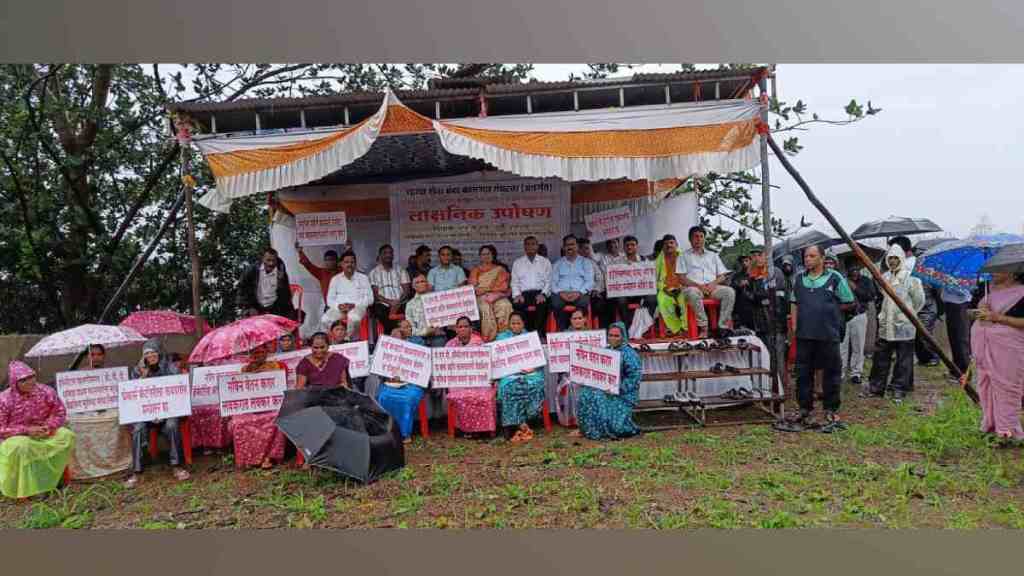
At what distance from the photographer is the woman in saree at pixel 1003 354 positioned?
530 centimetres

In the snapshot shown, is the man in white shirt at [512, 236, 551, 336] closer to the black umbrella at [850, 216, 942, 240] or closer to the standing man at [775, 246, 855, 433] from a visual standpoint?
the standing man at [775, 246, 855, 433]

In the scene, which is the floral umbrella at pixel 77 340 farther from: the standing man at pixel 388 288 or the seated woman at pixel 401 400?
the standing man at pixel 388 288

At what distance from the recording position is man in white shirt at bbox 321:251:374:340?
708 centimetres

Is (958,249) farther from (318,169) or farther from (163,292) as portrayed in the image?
(163,292)

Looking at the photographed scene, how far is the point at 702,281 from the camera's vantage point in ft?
23.3

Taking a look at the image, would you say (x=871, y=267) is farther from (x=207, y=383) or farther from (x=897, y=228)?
(x=207, y=383)

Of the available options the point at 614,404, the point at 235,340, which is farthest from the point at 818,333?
the point at 235,340

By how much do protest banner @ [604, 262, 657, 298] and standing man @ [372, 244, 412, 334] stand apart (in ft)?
7.58

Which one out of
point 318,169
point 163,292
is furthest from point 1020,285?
point 163,292

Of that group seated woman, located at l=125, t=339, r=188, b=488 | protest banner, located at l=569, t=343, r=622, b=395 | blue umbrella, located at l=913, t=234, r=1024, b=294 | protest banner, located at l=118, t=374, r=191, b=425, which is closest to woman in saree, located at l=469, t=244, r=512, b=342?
protest banner, located at l=569, t=343, r=622, b=395

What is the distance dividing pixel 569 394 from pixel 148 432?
150 inches

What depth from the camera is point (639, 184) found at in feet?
27.9

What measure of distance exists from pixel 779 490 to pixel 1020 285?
2.74m

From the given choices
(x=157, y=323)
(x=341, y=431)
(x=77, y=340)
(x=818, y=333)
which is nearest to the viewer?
(x=341, y=431)
